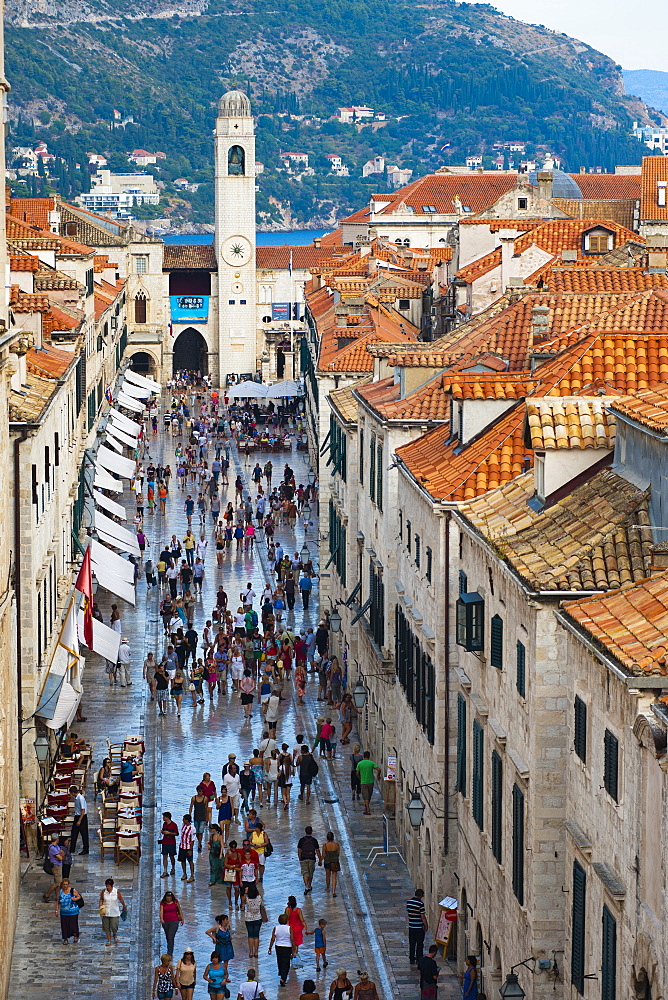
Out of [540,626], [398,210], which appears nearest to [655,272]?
[540,626]

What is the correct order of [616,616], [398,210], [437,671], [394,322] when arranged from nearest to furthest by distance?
[616,616] < [437,671] < [394,322] < [398,210]

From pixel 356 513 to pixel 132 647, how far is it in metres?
10.7

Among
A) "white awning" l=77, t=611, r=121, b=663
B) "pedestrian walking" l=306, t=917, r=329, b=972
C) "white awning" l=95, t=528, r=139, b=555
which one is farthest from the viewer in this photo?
"white awning" l=95, t=528, r=139, b=555

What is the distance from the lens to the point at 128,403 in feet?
298

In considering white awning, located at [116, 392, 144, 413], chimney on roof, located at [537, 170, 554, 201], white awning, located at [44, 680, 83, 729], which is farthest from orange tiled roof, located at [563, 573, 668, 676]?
chimney on roof, located at [537, 170, 554, 201]

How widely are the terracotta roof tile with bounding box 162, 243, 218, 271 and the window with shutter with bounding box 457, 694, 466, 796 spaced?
110 m

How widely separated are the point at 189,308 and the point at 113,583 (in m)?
86.0

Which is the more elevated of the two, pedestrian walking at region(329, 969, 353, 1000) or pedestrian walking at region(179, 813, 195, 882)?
pedestrian walking at region(329, 969, 353, 1000)

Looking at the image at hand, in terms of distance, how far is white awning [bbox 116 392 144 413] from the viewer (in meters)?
89.5

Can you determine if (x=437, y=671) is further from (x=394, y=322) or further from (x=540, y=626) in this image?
(x=394, y=322)

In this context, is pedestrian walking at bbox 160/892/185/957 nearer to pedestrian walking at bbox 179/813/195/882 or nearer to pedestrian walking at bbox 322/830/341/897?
pedestrian walking at bbox 322/830/341/897

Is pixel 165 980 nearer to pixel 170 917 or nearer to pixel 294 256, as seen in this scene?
pixel 170 917

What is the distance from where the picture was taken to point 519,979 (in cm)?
2366

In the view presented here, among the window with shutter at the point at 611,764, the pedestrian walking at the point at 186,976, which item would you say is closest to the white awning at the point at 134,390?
the pedestrian walking at the point at 186,976
